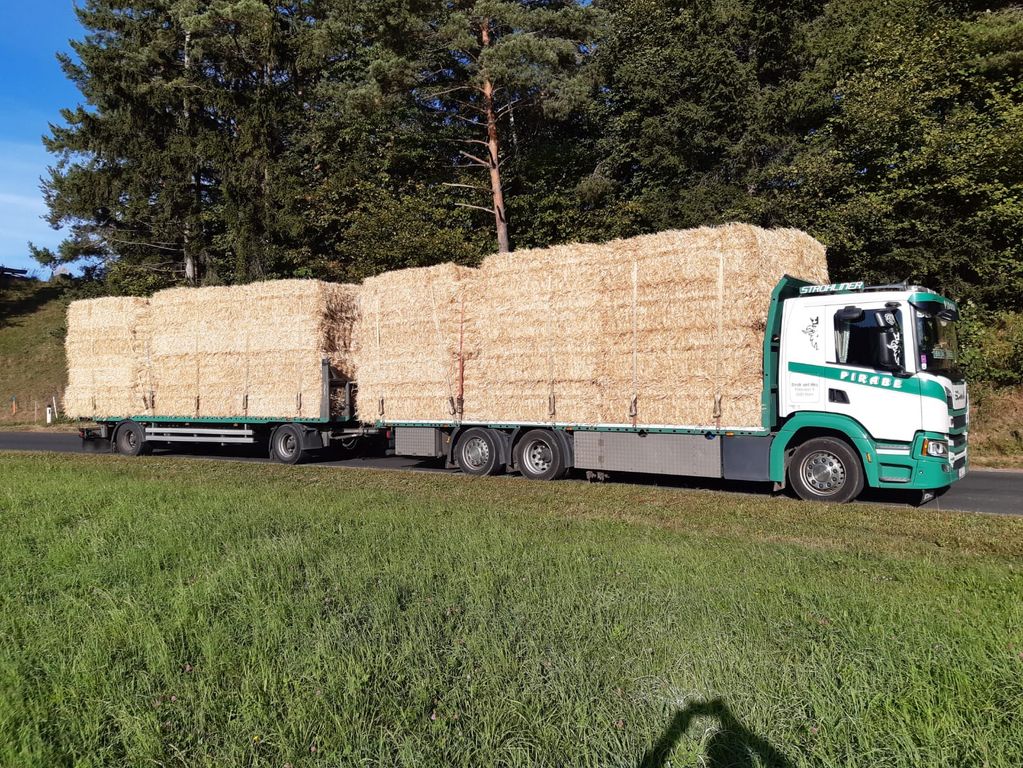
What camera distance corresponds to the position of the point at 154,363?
1919cm

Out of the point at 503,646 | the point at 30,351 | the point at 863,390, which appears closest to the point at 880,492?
the point at 863,390

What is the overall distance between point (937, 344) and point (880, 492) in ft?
8.86

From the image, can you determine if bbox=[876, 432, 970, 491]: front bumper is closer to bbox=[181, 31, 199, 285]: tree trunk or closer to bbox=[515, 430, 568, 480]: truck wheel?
bbox=[515, 430, 568, 480]: truck wheel

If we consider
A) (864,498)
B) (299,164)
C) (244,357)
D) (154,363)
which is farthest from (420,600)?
(299,164)

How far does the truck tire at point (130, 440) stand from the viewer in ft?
63.9

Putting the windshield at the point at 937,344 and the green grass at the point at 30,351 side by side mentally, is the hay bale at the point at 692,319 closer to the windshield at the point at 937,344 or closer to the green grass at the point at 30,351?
the windshield at the point at 937,344

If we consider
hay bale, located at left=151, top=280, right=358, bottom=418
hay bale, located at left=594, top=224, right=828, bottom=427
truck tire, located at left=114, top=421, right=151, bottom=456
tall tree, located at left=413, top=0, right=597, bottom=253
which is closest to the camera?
hay bale, located at left=594, top=224, right=828, bottom=427

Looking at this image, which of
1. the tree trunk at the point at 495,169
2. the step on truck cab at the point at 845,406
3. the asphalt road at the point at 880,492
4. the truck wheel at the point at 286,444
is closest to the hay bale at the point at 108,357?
the asphalt road at the point at 880,492

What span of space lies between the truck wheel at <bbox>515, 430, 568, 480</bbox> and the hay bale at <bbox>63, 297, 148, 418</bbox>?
1161 centimetres

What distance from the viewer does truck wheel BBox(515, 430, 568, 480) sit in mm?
13164

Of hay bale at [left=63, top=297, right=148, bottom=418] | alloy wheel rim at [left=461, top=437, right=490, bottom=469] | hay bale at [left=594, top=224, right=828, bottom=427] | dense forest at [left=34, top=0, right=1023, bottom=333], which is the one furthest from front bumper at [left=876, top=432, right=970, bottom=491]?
hay bale at [left=63, top=297, right=148, bottom=418]

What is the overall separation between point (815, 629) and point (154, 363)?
61.9ft

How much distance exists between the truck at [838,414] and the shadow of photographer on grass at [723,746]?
25.8 feet

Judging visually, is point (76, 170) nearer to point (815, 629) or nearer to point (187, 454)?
point (187, 454)
